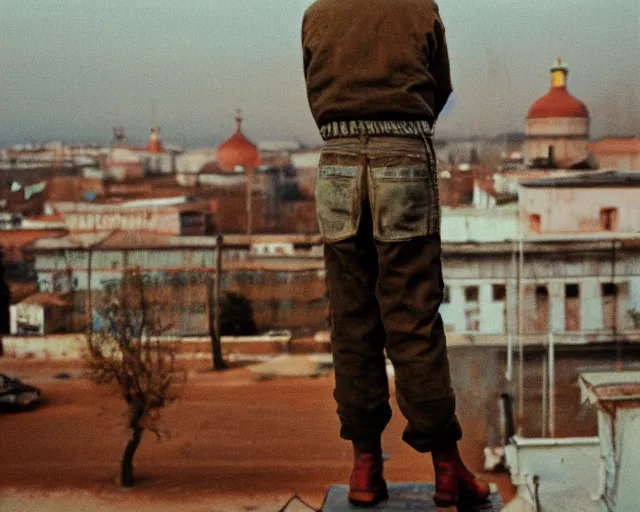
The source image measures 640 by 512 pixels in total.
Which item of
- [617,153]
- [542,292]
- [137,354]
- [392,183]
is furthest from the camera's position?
[617,153]

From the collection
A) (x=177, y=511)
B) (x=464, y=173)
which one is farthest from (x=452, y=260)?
(x=177, y=511)

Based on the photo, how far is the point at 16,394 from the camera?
3645mm

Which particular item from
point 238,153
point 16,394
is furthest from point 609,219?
point 16,394

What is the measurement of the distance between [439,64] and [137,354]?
2.33 meters

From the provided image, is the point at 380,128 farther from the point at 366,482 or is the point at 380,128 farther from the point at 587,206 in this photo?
the point at 587,206

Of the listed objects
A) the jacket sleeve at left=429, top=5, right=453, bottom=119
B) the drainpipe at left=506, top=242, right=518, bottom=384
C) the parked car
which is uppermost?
the jacket sleeve at left=429, top=5, right=453, bottom=119

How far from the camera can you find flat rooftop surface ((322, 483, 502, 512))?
1496 mm

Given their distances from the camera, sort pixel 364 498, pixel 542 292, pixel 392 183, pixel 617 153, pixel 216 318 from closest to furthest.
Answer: pixel 392 183 < pixel 364 498 < pixel 542 292 < pixel 216 318 < pixel 617 153

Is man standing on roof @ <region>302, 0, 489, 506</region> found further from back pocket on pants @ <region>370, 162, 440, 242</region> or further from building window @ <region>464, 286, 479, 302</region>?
building window @ <region>464, 286, 479, 302</region>

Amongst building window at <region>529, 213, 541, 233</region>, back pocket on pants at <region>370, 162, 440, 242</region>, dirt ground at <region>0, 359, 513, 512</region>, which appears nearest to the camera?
back pocket on pants at <region>370, 162, 440, 242</region>

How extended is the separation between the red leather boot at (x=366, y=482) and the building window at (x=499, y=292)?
2234 millimetres

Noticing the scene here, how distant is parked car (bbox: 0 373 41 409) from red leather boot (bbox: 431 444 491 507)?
2485 mm

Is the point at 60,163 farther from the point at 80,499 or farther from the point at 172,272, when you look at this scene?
the point at 80,499

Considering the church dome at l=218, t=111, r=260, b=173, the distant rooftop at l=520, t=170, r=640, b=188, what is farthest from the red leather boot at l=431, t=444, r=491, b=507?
the church dome at l=218, t=111, r=260, b=173
